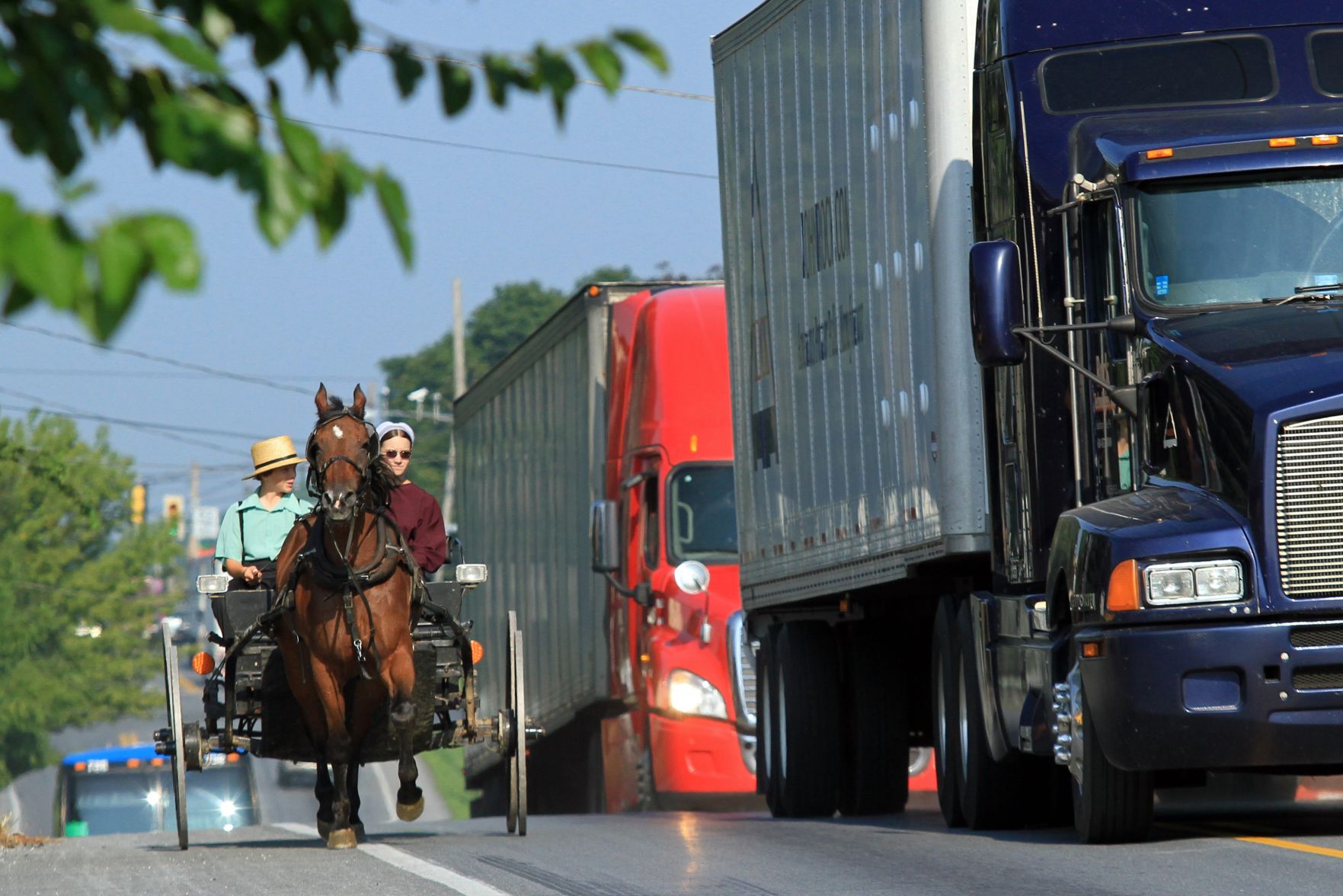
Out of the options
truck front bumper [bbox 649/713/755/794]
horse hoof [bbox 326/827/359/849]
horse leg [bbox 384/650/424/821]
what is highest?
horse leg [bbox 384/650/424/821]

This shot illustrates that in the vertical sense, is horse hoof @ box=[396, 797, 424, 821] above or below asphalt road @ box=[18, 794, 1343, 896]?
above

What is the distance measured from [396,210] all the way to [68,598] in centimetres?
7472

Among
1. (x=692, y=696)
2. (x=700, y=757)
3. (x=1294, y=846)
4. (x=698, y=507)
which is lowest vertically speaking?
(x=1294, y=846)

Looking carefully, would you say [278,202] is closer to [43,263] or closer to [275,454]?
[43,263]

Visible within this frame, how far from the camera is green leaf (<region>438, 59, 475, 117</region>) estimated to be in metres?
3.58

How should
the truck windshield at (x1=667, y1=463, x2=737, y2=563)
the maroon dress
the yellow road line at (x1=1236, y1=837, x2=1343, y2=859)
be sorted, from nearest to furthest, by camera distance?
the yellow road line at (x1=1236, y1=837, x2=1343, y2=859) → the maroon dress → the truck windshield at (x1=667, y1=463, x2=737, y2=563)

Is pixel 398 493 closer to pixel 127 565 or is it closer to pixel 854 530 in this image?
pixel 854 530

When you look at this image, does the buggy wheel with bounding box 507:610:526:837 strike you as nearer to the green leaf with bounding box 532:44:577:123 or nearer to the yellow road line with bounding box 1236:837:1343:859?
the yellow road line with bounding box 1236:837:1343:859

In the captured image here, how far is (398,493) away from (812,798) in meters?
4.34

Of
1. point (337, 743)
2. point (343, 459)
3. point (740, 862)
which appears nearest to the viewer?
point (740, 862)

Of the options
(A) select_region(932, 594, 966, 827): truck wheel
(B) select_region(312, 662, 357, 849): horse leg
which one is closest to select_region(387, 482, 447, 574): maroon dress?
(B) select_region(312, 662, 357, 849): horse leg

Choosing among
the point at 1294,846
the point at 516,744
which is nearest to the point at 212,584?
the point at 516,744

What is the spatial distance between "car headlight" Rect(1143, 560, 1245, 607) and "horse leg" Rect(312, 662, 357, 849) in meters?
4.51

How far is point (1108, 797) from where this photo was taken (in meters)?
10.9
